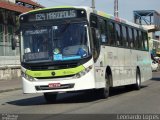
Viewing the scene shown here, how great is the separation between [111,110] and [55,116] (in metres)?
1.92

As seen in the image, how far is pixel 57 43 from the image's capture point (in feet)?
55.6

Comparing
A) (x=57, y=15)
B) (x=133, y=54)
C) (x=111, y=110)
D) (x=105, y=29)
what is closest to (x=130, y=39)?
(x=133, y=54)

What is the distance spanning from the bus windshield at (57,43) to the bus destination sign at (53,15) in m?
0.30

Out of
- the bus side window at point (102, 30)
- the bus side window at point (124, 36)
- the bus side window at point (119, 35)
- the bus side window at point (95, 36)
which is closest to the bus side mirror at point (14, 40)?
the bus side window at point (95, 36)

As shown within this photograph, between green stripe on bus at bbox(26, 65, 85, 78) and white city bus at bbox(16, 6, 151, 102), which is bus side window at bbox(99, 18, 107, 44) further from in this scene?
green stripe on bus at bbox(26, 65, 85, 78)

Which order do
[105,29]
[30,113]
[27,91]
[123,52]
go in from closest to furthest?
[30,113] → [27,91] → [105,29] → [123,52]

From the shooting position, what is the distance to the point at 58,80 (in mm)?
16875

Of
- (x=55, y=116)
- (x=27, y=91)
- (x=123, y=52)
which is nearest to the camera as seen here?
(x=55, y=116)

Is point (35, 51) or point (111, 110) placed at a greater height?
point (35, 51)

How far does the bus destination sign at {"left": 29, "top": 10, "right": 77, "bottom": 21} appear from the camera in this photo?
17.3 m

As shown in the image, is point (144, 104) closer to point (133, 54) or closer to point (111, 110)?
point (111, 110)

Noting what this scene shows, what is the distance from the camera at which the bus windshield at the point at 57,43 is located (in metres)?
16.8

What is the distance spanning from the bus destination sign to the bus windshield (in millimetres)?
301

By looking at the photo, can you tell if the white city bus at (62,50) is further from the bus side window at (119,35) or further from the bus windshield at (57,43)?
the bus side window at (119,35)
